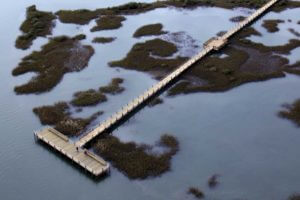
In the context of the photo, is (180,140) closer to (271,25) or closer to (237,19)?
(271,25)

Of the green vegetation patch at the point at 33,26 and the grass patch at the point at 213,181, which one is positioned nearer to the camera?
the grass patch at the point at 213,181

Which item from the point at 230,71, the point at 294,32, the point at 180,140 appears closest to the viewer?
the point at 180,140

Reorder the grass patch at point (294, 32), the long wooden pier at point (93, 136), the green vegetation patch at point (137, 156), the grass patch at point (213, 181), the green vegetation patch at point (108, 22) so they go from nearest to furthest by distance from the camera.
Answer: the grass patch at point (213, 181)
the green vegetation patch at point (137, 156)
the long wooden pier at point (93, 136)
the grass patch at point (294, 32)
the green vegetation patch at point (108, 22)

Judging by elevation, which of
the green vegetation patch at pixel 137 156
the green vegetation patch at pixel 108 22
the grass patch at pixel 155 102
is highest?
the green vegetation patch at pixel 108 22

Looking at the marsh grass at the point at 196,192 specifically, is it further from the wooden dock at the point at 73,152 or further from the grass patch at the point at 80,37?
the grass patch at the point at 80,37

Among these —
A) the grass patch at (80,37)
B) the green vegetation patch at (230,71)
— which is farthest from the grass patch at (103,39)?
the green vegetation patch at (230,71)

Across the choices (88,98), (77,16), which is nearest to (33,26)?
(77,16)

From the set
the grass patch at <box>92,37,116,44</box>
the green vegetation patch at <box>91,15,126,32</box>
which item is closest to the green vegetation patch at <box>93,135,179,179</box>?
the grass patch at <box>92,37,116,44</box>

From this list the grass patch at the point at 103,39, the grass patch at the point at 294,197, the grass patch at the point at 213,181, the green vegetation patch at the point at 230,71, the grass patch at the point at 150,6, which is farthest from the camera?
the grass patch at the point at 150,6
